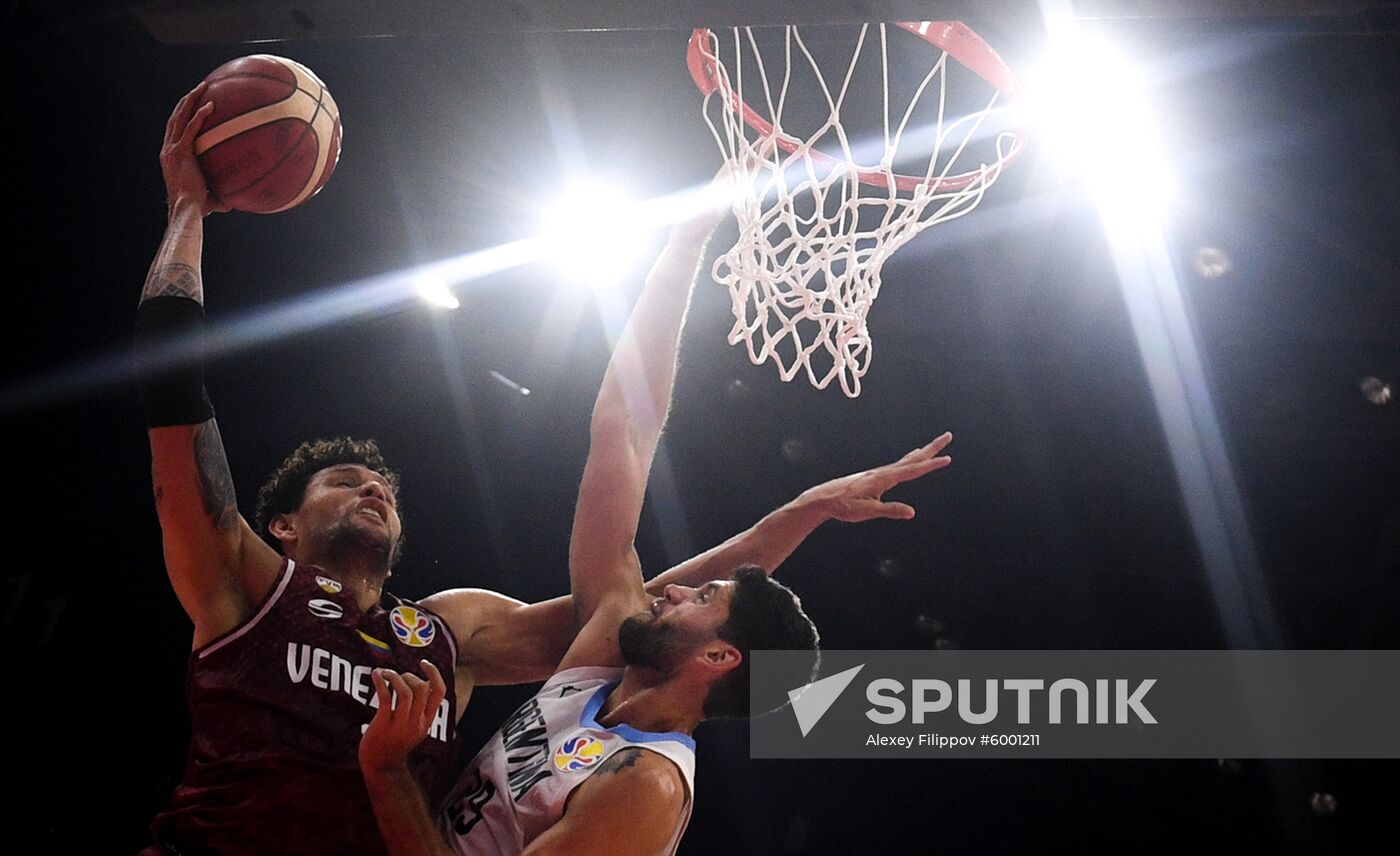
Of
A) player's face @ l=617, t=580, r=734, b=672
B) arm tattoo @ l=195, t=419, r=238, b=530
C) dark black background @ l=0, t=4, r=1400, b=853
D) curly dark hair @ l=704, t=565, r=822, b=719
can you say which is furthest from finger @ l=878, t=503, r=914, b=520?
arm tattoo @ l=195, t=419, r=238, b=530

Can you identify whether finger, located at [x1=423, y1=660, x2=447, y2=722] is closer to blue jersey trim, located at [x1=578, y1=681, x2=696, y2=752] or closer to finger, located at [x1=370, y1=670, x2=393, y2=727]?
finger, located at [x1=370, y1=670, x2=393, y2=727]

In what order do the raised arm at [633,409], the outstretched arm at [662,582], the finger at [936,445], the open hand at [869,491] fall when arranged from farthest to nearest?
1. the finger at [936,445]
2. the open hand at [869,491]
3. the raised arm at [633,409]
4. the outstretched arm at [662,582]

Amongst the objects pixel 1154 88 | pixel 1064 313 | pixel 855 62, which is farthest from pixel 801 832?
pixel 1154 88

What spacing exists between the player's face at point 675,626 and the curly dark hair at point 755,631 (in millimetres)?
31

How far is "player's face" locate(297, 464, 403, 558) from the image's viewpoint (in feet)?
8.89

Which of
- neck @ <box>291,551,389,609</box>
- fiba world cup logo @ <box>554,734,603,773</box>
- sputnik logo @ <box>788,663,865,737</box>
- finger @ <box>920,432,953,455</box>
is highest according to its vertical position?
neck @ <box>291,551,389,609</box>

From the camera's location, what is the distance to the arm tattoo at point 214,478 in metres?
2.44

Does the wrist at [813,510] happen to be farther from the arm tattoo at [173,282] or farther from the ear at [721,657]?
the arm tattoo at [173,282]

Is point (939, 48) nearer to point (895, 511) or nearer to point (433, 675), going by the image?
point (895, 511)

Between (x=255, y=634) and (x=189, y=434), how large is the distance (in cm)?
40

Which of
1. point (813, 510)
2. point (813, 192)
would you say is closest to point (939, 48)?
point (813, 192)

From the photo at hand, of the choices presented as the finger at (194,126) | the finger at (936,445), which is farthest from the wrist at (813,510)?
the finger at (194,126)

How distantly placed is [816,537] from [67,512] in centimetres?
171

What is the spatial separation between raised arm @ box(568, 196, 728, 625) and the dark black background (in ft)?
0.21
